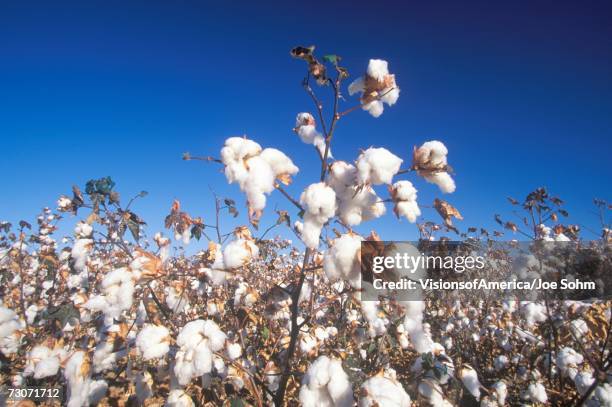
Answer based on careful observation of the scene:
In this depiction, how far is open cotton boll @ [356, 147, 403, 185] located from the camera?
1.38 meters

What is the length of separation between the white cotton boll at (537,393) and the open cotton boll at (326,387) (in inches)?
119

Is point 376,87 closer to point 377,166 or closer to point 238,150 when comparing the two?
point 377,166

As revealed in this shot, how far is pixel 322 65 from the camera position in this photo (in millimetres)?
1699

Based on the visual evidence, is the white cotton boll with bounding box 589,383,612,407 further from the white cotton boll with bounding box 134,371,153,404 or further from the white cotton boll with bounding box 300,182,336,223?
the white cotton boll with bounding box 134,371,153,404

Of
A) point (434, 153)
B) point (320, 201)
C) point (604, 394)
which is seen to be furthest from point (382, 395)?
point (604, 394)

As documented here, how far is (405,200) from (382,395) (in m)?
0.87

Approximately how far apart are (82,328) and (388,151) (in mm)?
4699

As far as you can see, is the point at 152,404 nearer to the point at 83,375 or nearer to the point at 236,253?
the point at 83,375

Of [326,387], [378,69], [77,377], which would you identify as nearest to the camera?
[326,387]

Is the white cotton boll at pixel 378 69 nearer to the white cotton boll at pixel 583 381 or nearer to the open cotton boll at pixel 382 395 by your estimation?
the open cotton boll at pixel 382 395

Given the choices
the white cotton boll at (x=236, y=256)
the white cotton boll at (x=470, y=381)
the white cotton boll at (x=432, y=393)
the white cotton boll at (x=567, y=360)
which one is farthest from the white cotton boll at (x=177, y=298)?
the white cotton boll at (x=567, y=360)

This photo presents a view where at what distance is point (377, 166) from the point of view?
1371 mm

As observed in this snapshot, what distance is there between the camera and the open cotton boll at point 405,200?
1519 mm

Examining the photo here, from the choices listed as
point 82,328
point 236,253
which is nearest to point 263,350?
point 82,328
